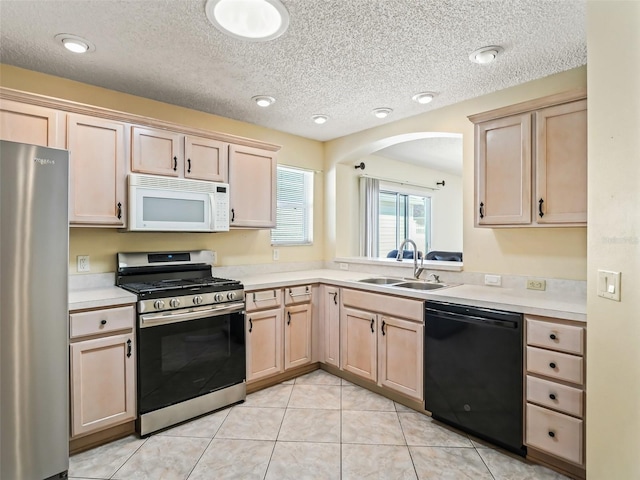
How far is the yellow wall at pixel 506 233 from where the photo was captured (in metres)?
2.45

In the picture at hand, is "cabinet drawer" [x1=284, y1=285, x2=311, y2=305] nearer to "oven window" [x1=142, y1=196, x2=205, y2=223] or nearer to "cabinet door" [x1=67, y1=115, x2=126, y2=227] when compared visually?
"oven window" [x1=142, y1=196, x2=205, y2=223]

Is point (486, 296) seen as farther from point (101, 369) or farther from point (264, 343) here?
point (101, 369)

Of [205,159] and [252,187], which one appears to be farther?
[252,187]

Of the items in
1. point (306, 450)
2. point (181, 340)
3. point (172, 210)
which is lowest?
point (306, 450)

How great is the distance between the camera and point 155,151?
2.69 metres

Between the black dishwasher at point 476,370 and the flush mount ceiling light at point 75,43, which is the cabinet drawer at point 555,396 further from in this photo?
the flush mount ceiling light at point 75,43

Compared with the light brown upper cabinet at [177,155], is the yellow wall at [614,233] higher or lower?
lower

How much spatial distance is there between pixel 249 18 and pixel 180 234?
75.0 inches

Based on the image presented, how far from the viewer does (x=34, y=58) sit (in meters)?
2.27

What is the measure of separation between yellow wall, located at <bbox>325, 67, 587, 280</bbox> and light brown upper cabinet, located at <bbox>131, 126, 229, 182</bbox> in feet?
5.53

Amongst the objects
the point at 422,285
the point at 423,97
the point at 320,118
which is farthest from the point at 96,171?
the point at 422,285

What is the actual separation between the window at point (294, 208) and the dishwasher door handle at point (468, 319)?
1.96 m

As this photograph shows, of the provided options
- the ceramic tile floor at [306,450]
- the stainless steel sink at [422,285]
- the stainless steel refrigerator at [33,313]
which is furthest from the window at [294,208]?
the stainless steel refrigerator at [33,313]

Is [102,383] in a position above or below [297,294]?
below
